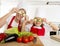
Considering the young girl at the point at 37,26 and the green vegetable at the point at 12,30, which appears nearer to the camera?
the green vegetable at the point at 12,30

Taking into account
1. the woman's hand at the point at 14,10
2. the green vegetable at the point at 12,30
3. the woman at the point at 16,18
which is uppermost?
the woman's hand at the point at 14,10

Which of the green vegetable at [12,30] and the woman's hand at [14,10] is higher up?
the woman's hand at [14,10]

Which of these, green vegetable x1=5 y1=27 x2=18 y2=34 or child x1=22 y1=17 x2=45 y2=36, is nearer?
green vegetable x1=5 y1=27 x2=18 y2=34

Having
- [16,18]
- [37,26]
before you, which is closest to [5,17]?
[16,18]

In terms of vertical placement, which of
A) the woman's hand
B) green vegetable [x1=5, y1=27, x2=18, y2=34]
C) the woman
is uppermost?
the woman's hand

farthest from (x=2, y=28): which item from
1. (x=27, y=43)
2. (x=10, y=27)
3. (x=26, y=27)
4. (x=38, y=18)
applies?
(x=27, y=43)

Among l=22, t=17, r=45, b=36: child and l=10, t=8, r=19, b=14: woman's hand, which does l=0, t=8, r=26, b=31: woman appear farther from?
l=22, t=17, r=45, b=36: child

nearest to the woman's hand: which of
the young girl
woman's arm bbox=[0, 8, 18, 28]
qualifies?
woman's arm bbox=[0, 8, 18, 28]

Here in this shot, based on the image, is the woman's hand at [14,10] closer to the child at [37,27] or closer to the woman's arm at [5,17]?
the woman's arm at [5,17]

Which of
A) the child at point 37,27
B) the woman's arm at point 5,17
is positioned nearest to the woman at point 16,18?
the woman's arm at point 5,17

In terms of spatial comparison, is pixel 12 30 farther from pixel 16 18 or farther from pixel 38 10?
pixel 38 10

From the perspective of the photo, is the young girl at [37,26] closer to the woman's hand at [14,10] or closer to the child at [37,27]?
the child at [37,27]

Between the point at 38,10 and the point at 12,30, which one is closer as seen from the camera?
the point at 12,30

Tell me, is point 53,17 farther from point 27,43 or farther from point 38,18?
point 27,43
